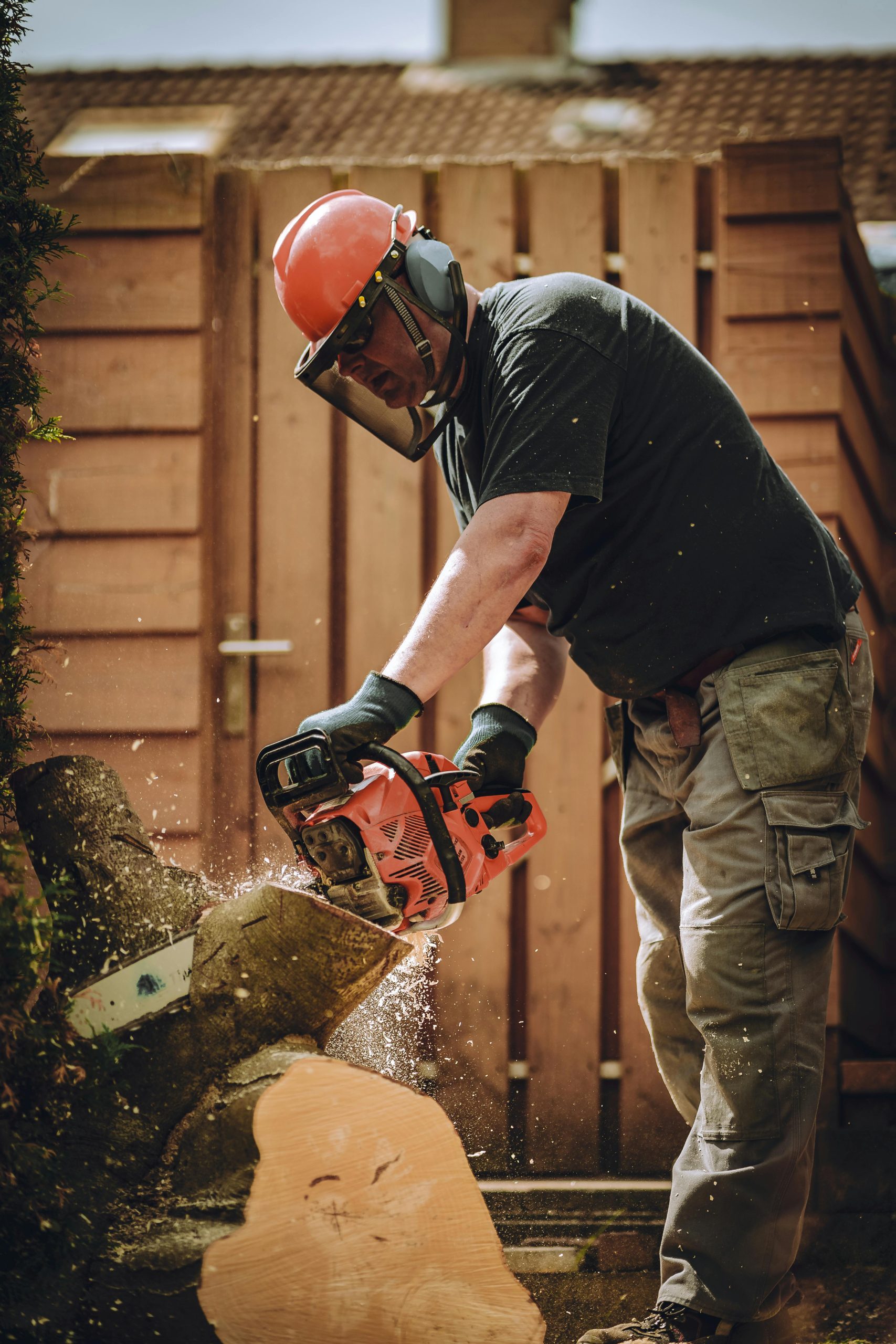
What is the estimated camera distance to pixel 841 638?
2.08 m

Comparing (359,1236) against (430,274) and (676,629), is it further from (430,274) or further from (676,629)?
(430,274)

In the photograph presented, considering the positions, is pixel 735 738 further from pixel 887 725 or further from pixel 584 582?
pixel 887 725

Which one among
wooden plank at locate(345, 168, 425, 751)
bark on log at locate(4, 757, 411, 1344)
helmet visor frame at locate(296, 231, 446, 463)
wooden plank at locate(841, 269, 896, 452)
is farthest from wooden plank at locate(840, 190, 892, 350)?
bark on log at locate(4, 757, 411, 1344)

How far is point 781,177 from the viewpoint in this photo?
331cm

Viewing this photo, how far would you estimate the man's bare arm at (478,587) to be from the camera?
176cm

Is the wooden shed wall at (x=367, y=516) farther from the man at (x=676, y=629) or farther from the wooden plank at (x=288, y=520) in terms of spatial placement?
the man at (x=676, y=629)

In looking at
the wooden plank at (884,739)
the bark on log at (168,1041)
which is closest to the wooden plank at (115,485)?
the bark on log at (168,1041)

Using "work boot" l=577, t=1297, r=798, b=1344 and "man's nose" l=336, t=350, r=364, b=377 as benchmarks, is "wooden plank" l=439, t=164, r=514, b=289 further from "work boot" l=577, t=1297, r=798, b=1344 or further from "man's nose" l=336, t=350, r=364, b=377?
"work boot" l=577, t=1297, r=798, b=1344

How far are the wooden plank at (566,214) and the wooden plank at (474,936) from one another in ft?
0.30

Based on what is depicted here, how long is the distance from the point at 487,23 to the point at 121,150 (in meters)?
7.04

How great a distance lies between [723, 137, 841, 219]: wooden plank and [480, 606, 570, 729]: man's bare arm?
1675 mm

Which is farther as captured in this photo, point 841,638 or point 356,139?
point 356,139

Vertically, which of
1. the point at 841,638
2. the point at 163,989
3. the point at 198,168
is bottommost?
the point at 163,989

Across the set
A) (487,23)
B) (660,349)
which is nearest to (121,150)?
(660,349)
